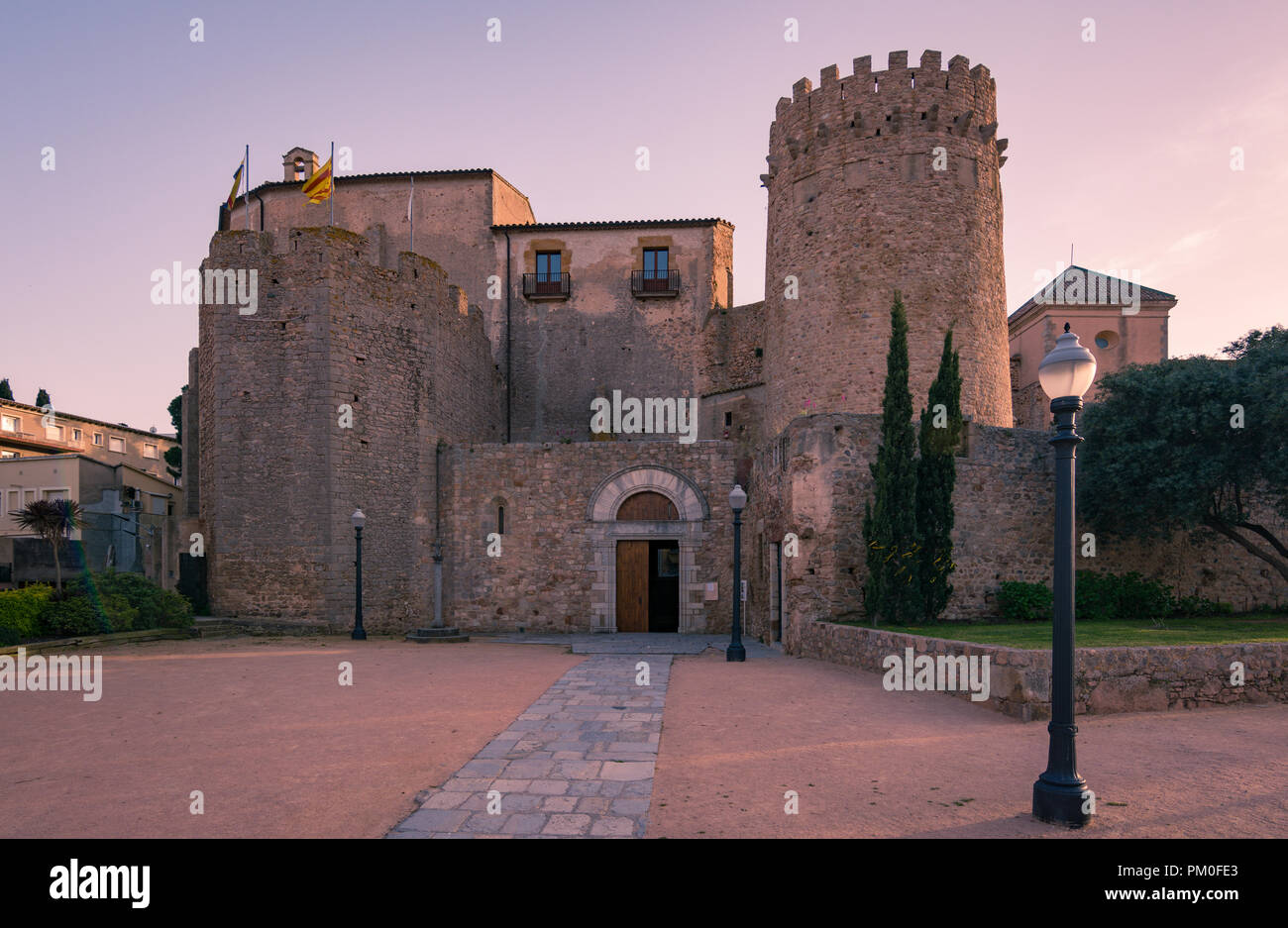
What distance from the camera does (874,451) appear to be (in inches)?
543

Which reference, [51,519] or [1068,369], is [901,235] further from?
[51,519]

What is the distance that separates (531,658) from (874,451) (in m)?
7.88

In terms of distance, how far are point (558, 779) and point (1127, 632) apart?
956 centimetres

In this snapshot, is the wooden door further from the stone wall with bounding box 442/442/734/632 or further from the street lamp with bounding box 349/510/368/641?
the street lamp with bounding box 349/510/368/641

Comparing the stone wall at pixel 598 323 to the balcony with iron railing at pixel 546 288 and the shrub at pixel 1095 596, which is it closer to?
the balcony with iron railing at pixel 546 288

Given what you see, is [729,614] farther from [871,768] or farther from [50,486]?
[50,486]

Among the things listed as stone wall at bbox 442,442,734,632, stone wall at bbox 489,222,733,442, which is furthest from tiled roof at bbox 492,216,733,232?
stone wall at bbox 442,442,734,632

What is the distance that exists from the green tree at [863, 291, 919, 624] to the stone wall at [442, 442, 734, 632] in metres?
5.55

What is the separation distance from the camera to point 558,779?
568 cm

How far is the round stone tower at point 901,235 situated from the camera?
1933 centimetres

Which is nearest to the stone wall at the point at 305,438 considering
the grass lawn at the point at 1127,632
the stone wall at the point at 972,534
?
the stone wall at the point at 972,534

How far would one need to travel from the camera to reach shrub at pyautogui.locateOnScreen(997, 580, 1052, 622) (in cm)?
1358

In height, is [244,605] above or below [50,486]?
below
